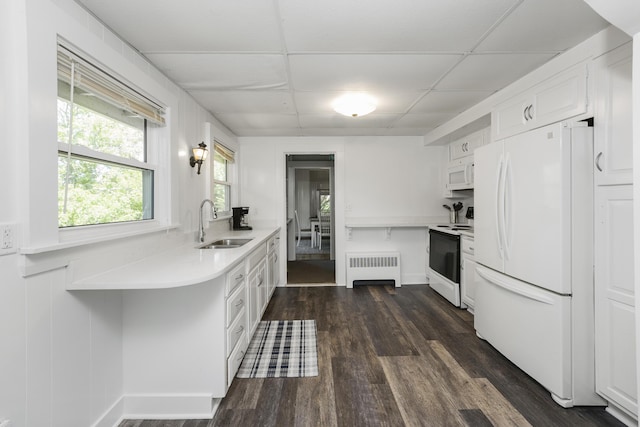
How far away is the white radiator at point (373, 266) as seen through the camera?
446 centimetres

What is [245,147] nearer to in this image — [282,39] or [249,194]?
[249,194]

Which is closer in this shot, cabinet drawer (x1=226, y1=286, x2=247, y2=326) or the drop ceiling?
the drop ceiling

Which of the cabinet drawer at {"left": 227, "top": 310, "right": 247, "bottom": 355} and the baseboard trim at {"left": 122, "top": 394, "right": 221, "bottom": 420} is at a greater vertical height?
→ the cabinet drawer at {"left": 227, "top": 310, "right": 247, "bottom": 355}

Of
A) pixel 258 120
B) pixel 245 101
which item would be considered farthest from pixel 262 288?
pixel 258 120

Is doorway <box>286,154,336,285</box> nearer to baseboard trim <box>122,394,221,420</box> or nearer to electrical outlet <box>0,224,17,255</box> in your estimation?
baseboard trim <box>122,394,221,420</box>

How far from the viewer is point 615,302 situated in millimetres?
1698

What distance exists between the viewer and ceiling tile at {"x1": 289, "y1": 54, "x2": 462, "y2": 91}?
2.10 metres

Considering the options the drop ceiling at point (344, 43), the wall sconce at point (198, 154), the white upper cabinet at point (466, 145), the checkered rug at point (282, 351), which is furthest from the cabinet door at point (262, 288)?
the white upper cabinet at point (466, 145)

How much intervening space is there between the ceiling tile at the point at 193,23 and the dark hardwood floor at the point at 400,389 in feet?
7.23

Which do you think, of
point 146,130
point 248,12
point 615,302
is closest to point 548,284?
point 615,302

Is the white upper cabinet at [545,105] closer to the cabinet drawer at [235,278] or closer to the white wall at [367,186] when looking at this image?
the white wall at [367,186]

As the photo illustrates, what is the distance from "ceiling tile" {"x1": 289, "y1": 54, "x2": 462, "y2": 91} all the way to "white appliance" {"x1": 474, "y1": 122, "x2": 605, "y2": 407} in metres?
0.78

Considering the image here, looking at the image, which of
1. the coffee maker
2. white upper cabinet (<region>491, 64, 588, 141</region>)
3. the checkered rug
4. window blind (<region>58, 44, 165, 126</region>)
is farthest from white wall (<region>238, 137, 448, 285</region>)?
window blind (<region>58, 44, 165, 126</region>)

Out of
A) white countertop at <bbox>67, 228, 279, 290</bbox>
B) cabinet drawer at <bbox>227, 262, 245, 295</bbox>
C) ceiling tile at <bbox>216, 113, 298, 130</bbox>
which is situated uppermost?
ceiling tile at <bbox>216, 113, 298, 130</bbox>
